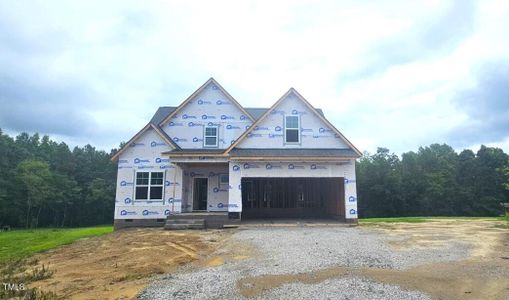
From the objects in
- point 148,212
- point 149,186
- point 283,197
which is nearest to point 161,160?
point 149,186

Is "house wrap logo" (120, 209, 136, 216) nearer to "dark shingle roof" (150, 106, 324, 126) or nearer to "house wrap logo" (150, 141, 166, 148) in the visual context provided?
"house wrap logo" (150, 141, 166, 148)

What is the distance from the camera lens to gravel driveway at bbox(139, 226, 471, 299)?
19.4 feet

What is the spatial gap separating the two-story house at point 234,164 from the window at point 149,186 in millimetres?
56

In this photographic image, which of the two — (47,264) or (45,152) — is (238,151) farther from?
(45,152)

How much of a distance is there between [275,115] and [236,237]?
7.80 meters

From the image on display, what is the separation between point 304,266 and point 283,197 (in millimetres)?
13606

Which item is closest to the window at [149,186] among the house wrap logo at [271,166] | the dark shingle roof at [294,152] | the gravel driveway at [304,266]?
the dark shingle roof at [294,152]

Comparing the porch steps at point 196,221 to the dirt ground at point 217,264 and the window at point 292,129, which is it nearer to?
the dirt ground at point 217,264

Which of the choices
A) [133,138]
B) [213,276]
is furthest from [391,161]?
[213,276]

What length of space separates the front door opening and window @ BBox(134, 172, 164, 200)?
227 cm

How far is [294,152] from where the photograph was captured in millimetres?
17016

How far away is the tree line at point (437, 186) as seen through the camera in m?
45.4

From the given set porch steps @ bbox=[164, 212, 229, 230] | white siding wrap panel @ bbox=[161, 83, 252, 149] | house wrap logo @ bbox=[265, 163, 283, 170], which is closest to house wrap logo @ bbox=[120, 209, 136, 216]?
porch steps @ bbox=[164, 212, 229, 230]

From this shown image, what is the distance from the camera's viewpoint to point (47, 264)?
9.41m
